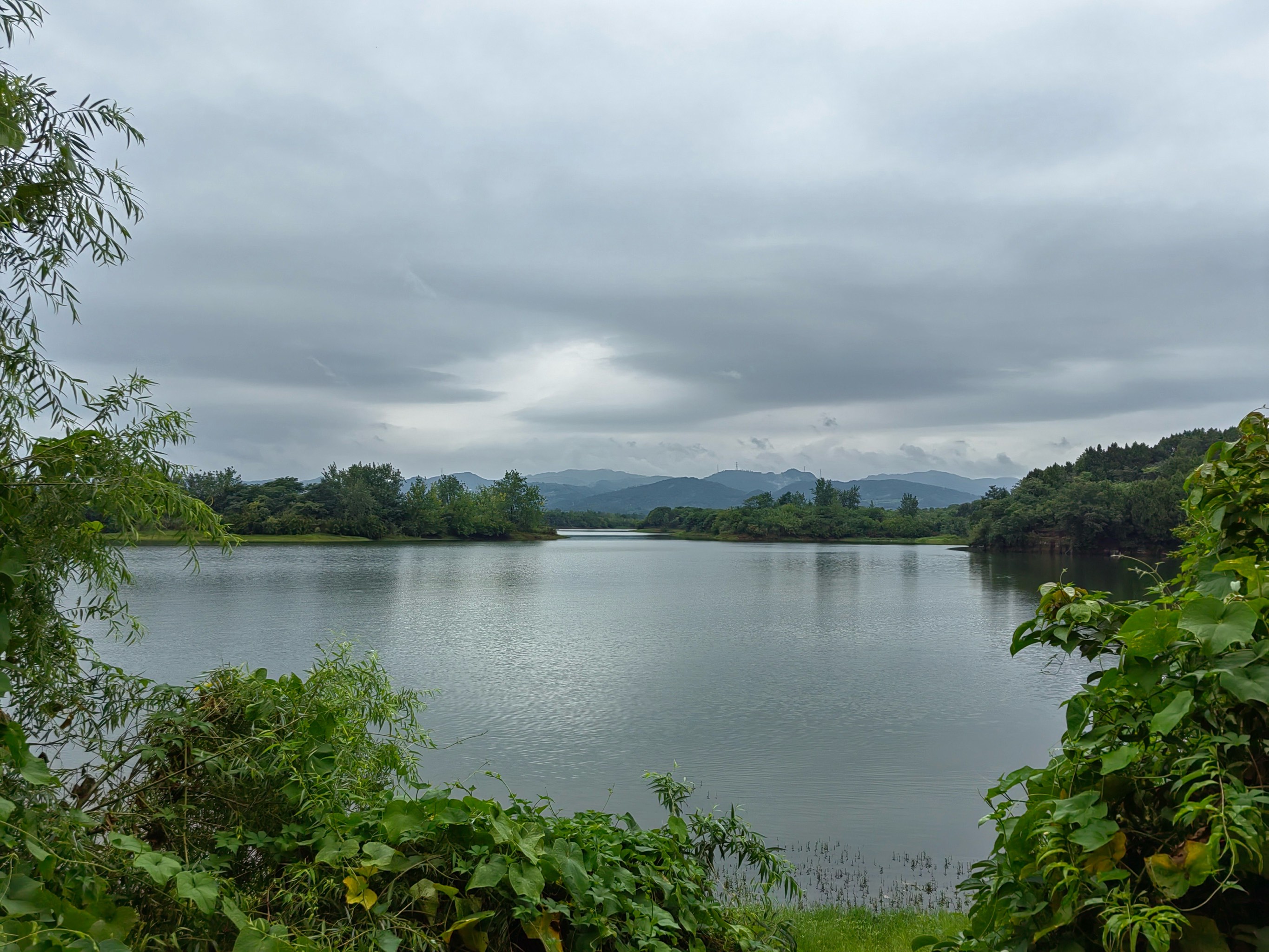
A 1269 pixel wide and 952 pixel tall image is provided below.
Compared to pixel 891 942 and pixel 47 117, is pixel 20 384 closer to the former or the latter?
pixel 47 117

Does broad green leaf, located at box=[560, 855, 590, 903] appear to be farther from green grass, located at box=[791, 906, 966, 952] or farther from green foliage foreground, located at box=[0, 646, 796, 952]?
green grass, located at box=[791, 906, 966, 952]

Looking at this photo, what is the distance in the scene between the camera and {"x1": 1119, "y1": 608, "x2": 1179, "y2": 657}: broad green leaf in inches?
62.5

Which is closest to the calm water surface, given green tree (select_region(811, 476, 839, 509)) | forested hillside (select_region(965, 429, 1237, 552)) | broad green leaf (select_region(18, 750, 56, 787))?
broad green leaf (select_region(18, 750, 56, 787))

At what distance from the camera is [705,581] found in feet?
130

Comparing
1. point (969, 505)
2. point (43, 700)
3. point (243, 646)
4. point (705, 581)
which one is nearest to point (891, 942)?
point (43, 700)

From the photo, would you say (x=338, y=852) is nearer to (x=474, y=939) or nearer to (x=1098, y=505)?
(x=474, y=939)

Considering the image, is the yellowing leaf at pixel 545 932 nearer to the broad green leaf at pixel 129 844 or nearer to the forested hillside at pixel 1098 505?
the broad green leaf at pixel 129 844

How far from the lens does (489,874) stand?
237cm

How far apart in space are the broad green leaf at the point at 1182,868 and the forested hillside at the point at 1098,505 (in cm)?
5333

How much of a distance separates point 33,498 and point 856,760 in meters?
9.99

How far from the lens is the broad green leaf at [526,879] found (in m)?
2.36

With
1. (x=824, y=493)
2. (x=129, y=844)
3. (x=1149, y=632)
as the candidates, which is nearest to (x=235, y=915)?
(x=129, y=844)

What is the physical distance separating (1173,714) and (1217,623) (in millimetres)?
214

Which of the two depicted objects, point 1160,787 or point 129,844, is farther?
point 129,844
